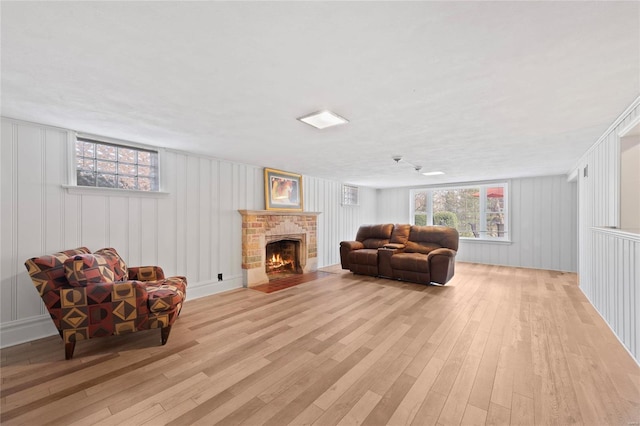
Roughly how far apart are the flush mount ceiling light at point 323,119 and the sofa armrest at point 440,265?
10.4 ft

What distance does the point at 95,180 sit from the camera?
3.24 m

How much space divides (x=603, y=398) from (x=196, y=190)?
4747 mm

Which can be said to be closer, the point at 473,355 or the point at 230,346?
the point at 473,355

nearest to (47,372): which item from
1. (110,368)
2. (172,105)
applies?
(110,368)

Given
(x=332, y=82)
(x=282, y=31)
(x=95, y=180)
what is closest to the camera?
(x=282, y=31)

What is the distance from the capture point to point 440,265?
4629 mm

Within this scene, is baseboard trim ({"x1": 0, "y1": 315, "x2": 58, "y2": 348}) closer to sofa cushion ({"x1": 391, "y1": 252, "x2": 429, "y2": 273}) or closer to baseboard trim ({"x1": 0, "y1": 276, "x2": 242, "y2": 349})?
baseboard trim ({"x1": 0, "y1": 276, "x2": 242, "y2": 349})

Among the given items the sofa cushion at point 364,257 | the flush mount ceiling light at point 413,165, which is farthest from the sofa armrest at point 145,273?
the flush mount ceiling light at point 413,165

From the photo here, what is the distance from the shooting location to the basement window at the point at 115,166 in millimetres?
3156

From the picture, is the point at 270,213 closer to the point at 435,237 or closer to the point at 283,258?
the point at 283,258

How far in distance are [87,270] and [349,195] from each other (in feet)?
19.9

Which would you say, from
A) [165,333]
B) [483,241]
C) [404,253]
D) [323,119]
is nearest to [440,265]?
[404,253]

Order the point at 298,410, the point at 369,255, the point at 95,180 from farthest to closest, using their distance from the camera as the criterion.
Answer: the point at 369,255 → the point at 95,180 → the point at 298,410

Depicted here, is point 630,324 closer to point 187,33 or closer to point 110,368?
point 187,33
